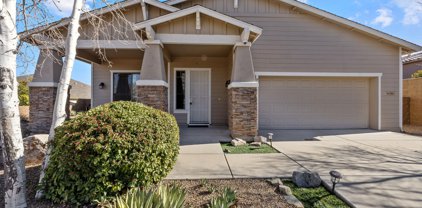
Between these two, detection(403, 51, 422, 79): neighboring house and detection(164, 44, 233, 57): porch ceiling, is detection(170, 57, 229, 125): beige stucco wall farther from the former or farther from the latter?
detection(403, 51, 422, 79): neighboring house

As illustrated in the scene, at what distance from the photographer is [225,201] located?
3117 mm

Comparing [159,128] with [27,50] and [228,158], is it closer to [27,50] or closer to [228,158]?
[228,158]

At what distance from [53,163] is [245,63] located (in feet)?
19.2

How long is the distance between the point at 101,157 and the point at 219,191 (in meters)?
1.80

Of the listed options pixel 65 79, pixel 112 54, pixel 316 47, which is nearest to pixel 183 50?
pixel 112 54

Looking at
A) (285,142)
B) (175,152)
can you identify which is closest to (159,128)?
(175,152)

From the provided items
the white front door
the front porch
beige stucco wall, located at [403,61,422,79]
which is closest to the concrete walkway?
the front porch

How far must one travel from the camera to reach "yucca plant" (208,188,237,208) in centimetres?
300

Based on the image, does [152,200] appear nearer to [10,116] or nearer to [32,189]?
[10,116]

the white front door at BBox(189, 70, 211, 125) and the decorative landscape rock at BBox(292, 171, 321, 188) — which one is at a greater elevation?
the white front door at BBox(189, 70, 211, 125)

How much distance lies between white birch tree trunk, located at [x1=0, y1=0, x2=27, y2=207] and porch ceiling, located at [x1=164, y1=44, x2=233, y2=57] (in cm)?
562

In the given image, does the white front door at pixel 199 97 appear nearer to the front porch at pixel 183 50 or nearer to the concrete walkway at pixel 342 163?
the front porch at pixel 183 50

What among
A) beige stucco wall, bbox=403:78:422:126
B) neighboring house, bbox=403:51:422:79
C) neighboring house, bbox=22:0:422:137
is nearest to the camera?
neighboring house, bbox=22:0:422:137

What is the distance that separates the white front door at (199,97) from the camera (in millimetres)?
10828
